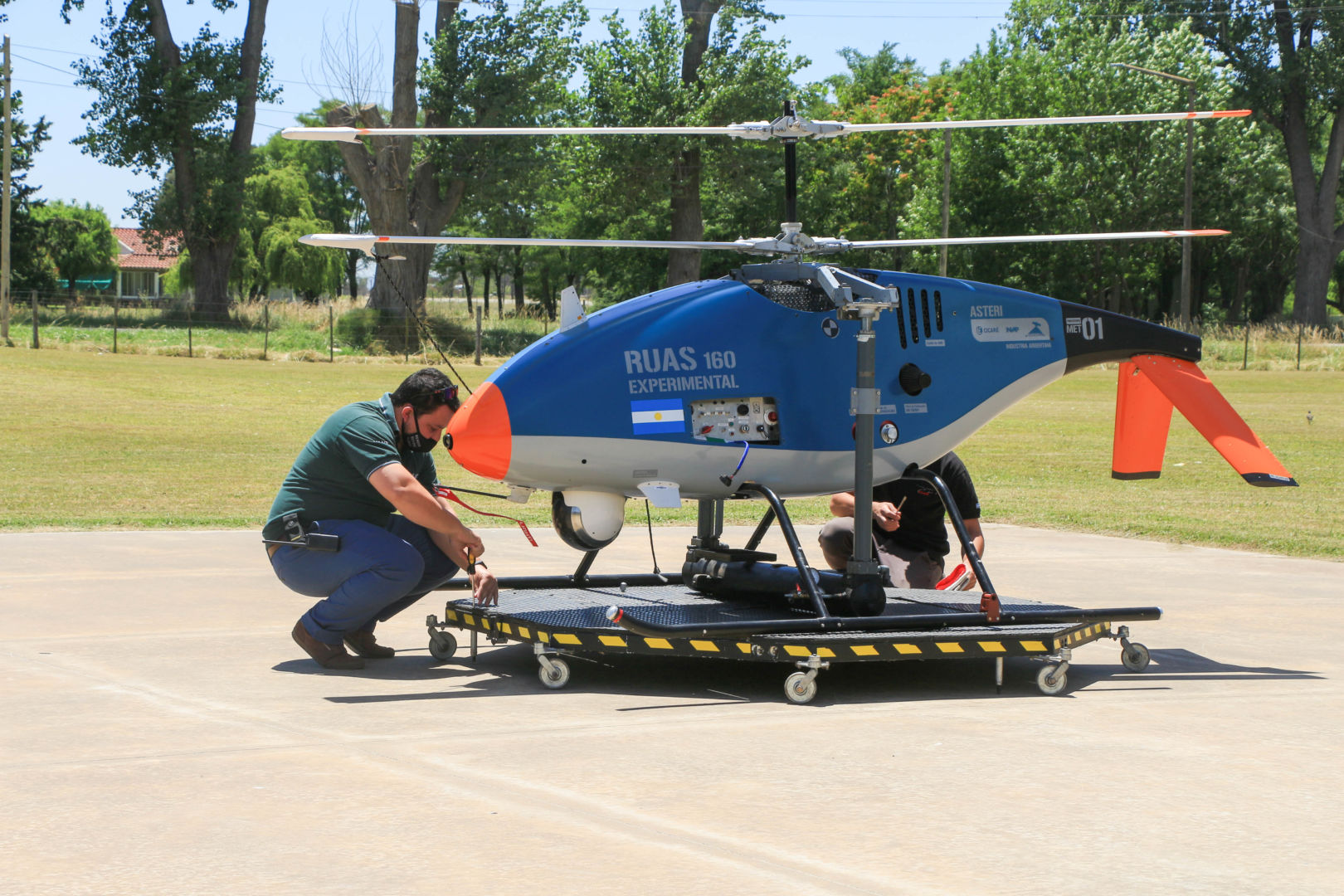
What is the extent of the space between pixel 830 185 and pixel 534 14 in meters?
23.0

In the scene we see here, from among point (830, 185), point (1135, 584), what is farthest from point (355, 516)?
point (830, 185)

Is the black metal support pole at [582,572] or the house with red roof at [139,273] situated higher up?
the house with red roof at [139,273]

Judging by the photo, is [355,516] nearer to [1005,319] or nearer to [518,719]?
[518,719]

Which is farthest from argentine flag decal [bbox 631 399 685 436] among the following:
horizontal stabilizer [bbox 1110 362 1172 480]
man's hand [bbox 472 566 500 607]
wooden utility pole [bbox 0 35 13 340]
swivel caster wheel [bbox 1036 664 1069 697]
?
wooden utility pole [bbox 0 35 13 340]

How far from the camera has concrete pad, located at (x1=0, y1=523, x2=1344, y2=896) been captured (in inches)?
166

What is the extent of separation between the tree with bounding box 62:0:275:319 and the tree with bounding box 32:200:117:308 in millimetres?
12383

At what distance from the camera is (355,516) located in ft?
24.1

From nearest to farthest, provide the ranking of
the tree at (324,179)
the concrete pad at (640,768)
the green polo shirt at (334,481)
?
the concrete pad at (640,768) → the green polo shirt at (334,481) → the tree at (324,179)

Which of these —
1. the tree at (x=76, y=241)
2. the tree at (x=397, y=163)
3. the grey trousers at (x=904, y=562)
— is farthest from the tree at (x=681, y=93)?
the grey trousers at (x=904, y=562)

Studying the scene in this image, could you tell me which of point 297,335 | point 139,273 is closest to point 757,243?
point 297,335

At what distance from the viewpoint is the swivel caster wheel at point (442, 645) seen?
24.7 ft

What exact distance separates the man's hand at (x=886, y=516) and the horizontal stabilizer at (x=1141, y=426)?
51.3 inches

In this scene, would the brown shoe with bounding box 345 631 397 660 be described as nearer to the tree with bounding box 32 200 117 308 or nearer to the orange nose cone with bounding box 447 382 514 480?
the orange nose cone with bounding box 447 382 514 480

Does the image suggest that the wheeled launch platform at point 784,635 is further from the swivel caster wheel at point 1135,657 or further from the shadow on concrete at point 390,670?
the shadow on concrete at point 390,670
